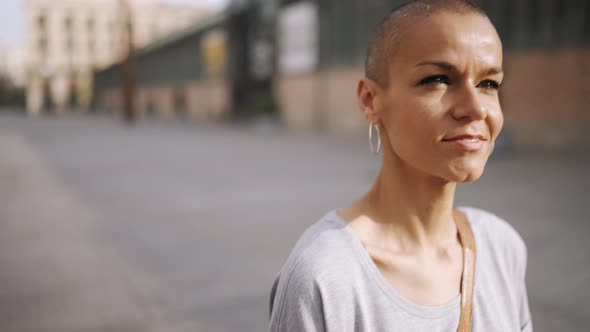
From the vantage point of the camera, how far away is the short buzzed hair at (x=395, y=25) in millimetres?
1057

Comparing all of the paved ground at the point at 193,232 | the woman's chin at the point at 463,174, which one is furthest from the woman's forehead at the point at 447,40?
the paved ground at the point at 193,232

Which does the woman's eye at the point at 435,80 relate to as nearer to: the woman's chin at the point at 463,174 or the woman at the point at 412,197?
the woman at the point at 412,197

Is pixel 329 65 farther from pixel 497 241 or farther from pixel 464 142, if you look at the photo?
pixel 464 142

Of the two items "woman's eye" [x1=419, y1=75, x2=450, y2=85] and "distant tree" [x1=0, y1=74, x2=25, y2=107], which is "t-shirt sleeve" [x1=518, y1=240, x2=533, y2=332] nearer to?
"woman's eye" [x1=419, y1=75, x2=450, y2=85]

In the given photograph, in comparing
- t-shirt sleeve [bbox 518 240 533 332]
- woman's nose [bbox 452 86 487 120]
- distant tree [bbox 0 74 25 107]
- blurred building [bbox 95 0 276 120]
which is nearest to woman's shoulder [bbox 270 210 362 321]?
woman's nose [bbox 452 86 487 120]

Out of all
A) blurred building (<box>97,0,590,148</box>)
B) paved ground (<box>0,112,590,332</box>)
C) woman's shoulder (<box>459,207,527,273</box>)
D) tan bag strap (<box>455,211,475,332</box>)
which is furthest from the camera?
blurred building (<box>97,0,590,148</box>)

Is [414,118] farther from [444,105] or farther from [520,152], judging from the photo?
[520,152]

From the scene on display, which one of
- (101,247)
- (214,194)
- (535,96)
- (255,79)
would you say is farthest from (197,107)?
(101,247)

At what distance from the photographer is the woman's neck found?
1.19m

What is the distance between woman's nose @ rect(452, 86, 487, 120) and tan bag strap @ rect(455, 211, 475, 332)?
394 millimetres

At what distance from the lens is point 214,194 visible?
22.7 feet

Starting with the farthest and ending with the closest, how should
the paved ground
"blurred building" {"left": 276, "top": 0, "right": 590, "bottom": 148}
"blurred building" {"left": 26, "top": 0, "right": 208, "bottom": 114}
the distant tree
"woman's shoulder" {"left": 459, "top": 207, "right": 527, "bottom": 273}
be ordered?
"blurred building" {"left": 26, "top": 0, "right": 208, "bottom": 114}
the distant tree
"blurred building" {"left": 276, "top": 0, "right": 590, "bottom": 148}
the paved ground
"woman's shoulder" {"left": 459, "top": 207, "right": 527, "bottom": 273}

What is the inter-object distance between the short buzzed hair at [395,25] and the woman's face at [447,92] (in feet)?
0.05

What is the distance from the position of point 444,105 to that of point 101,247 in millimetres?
4064
